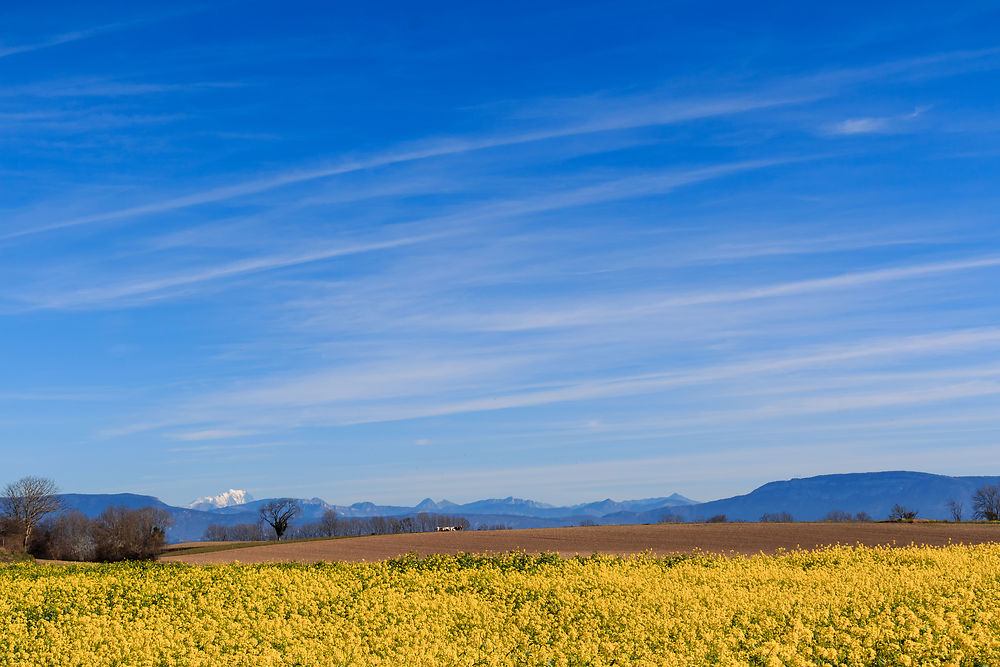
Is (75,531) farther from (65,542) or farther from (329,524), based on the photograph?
(329,524)

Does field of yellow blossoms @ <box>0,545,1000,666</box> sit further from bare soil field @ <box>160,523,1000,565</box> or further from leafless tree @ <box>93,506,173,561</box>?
leafless tree @ <box>93,506,173,561</box>

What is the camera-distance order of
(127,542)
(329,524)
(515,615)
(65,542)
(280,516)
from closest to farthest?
1. (515,615)
2. (127,542)
3. (65,542)
4. (280,516)
5. (329,524)

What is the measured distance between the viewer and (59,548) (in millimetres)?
79438

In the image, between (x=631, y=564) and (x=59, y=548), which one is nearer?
(x=631, y=564)

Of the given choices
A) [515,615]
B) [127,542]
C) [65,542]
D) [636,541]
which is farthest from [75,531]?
[515,615]

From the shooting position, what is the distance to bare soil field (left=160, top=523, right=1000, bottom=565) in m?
47.2

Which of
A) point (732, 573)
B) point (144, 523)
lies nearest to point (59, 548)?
point (144, 523)

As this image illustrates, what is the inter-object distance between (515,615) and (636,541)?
108ft

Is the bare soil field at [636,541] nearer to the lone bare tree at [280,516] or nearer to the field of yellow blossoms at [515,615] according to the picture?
the field of yellow blossoms at [515,615]

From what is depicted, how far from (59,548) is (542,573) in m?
67.8

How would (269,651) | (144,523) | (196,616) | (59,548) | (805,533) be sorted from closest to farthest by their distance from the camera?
1. (269,651)
2. (196,616)
3. (805,533)
4. (144,523)
5. (59,548)

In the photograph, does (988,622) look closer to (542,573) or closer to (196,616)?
(542,573)

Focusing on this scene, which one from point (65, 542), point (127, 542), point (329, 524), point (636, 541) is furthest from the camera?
point (329, 524)

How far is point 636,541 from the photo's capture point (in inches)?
2047
